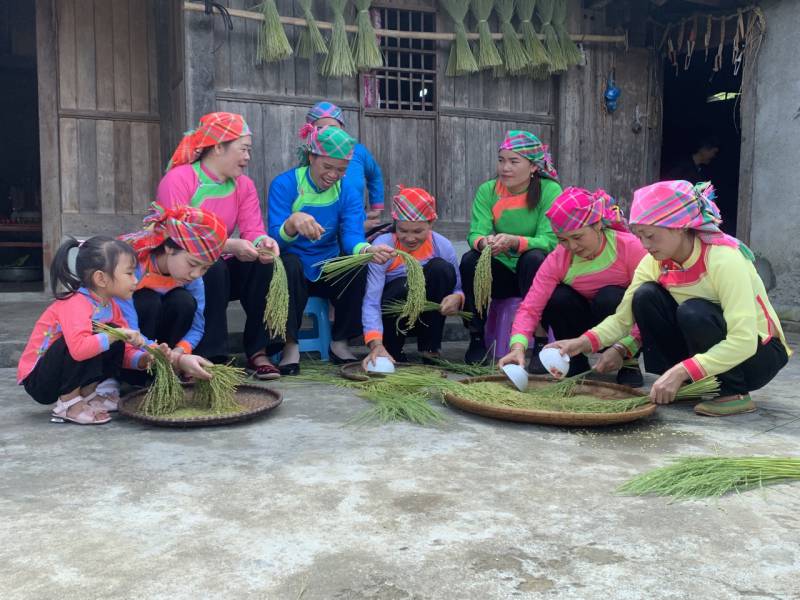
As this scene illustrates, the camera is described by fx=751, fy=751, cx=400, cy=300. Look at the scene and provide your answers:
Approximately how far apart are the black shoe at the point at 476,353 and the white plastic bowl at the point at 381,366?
0.65m

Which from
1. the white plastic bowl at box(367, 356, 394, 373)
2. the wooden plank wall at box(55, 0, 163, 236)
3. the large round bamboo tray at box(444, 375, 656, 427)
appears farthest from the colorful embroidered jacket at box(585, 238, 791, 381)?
the wooden plank wall at box(55, 0, 163, 236)

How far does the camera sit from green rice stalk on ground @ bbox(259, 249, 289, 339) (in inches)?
133

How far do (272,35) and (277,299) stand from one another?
218 centimetres

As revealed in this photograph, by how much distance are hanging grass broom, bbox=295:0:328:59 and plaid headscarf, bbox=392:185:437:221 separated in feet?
5.83

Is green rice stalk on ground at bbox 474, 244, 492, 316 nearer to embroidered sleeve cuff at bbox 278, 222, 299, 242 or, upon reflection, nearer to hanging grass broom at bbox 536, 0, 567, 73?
embroidered sleeve cuff at bbox 278, 222, 299, 242

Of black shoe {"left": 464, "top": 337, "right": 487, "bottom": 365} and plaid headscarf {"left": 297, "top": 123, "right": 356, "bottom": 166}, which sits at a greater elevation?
plaid headscarf {"left": 297, "top": 123, "right": 356, "bottom": 166}

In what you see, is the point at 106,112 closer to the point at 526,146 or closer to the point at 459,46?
the point at 459,46

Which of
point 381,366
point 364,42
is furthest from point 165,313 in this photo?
point 364,42

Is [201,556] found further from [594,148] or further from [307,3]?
[594,148]

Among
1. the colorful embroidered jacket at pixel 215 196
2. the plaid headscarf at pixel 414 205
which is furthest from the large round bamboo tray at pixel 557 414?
the colorful embroidered jacket at pixel 215 196

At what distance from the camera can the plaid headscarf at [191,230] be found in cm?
286

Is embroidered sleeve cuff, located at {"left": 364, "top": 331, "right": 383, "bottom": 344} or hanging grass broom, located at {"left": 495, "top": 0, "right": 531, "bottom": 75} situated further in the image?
hanging grass broom, located at {"left": 495, "top": 0, "right": 531, "bottom": 75}

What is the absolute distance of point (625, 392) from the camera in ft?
9.61

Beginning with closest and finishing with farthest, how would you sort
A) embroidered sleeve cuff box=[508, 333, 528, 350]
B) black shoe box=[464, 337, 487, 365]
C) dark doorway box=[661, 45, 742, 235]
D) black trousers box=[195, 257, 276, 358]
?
embroidered sleeve cuff box=[508, 333, 528, 350] → black trousers box=[195, 257, 276, 358] → black shoe box=[464, 337, 487, 365] → dark doorway box=[661, 45, 742, 235]
